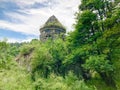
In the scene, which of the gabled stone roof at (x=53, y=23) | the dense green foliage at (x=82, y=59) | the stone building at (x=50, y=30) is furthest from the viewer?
the gabled stone roof at (x=53, y=23)

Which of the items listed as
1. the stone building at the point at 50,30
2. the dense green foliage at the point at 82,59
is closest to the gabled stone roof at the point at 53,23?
the stone building at the point at 50,30

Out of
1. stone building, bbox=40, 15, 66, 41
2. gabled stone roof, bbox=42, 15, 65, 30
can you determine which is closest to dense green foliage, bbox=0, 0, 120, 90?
stone building, bbox=40, 15, 66, 41

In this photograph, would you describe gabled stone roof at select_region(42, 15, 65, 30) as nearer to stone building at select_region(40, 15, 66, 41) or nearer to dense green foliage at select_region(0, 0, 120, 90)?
stone building at select_region(40, 15, 66, 41)

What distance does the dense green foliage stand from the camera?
2448cm

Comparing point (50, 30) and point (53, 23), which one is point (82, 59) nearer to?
point (50, 30)

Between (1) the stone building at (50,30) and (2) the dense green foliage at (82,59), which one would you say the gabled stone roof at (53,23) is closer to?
(1) the stone building at (50,30)

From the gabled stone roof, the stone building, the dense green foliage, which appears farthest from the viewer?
the gabled stone roof

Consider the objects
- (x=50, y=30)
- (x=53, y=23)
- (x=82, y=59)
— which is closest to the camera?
(x=82, y=59)

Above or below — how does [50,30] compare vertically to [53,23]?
below

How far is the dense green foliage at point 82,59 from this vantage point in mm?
24484

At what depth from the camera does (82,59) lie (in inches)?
1142

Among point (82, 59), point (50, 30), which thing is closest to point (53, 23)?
point (50, 30)

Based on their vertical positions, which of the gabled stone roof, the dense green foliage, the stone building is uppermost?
the gabled stone roof

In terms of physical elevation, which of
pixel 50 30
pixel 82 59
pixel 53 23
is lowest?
pixel 82 59
